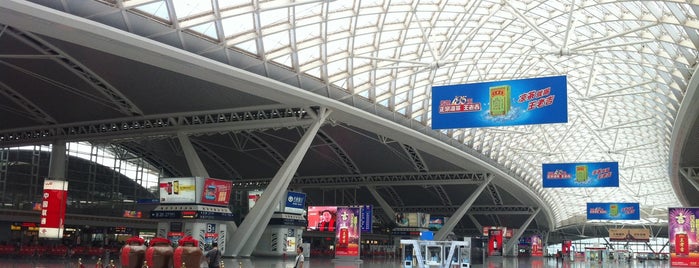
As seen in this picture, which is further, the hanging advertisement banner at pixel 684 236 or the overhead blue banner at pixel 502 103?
the hanging advertisement banner at pixel 684 236

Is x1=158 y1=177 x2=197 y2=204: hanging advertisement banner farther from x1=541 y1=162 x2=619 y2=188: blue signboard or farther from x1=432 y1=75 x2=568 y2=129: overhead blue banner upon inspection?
x1=541 y1=162 x2=619 y2=188: blue signboard

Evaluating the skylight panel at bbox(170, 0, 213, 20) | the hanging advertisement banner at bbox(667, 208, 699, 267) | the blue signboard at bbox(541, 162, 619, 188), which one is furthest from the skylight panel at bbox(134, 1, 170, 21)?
the hanging advertisement banner at bbox(667, 208, 699, 267)

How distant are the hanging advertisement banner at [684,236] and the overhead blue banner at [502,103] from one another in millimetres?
26635

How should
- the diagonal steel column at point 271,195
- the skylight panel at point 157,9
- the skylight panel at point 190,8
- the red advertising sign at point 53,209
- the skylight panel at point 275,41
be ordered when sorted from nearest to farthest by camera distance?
the skylight panel at point 157,9 → the skylight panel at point 190,8 → the skylight panel at point 275,41 → the red advertising sign at point 53,209 → the diagonal steel column at point 271,195

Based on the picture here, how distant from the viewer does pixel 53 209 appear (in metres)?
43.7

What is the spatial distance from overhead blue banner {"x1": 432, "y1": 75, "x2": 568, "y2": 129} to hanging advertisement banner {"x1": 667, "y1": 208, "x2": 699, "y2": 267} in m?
26.6

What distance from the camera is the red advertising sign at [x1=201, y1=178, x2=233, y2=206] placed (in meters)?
45.5

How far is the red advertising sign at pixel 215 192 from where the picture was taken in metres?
45.5

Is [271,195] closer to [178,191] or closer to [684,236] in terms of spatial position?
[178,191]

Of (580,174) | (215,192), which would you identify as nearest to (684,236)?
(580,174)

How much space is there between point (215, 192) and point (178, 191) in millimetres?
2548

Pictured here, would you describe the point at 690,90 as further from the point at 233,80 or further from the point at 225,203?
the point at 225,203

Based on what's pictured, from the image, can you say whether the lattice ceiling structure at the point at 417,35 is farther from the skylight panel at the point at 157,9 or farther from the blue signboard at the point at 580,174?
the blue signboard at the point at 580,174

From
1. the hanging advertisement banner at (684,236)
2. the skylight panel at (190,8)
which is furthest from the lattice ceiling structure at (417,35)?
the hanging advertisement banner at (684,236)
